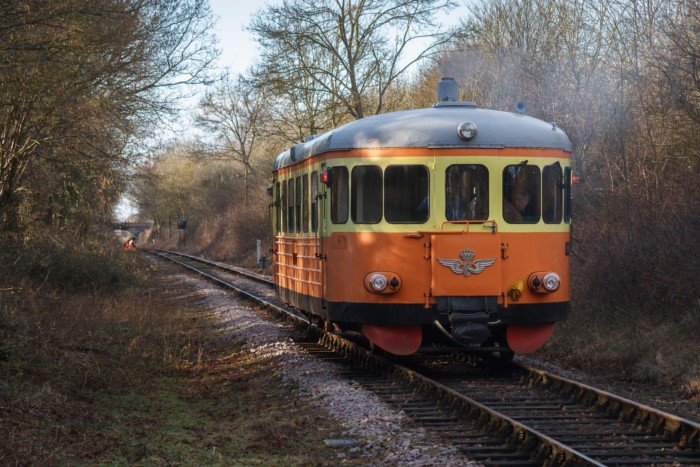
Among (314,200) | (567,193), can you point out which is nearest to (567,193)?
(567,193)

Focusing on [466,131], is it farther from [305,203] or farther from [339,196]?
[305,203]

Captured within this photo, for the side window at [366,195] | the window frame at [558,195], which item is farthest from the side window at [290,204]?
the window frame at [558,195]

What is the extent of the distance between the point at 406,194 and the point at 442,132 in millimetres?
781

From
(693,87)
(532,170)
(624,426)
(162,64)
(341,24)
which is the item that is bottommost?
(624,426)

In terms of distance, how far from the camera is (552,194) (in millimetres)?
11031

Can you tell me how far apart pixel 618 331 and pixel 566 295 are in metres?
2.58

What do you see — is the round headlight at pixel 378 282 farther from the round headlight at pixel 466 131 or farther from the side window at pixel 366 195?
the round headlight at pixel 466 131

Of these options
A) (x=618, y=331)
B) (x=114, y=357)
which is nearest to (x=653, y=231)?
(x=618, y=331)

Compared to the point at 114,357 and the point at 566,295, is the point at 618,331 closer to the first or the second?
the point at 566,295

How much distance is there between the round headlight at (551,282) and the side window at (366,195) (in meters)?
1.93

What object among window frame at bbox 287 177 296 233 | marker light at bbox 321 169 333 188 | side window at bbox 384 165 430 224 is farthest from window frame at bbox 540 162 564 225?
window frame at bbox 287 177 296 233

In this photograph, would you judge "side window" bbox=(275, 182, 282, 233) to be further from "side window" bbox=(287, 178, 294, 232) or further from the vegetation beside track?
the vegetation beside track

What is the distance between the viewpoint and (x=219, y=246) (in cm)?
4834

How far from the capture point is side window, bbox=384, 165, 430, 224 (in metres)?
10.7
